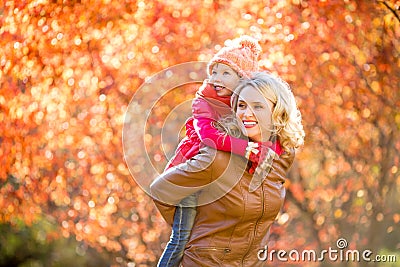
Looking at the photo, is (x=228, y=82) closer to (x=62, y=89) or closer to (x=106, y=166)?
(x=62, y=89)

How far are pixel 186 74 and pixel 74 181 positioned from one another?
2026 mm

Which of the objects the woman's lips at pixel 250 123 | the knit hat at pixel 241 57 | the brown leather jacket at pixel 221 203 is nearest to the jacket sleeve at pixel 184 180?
the brown leather jacket at pixel 221 203

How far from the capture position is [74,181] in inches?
359

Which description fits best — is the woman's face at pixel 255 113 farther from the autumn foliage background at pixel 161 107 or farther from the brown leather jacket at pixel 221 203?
the autumn foliage background at pixel 161 107

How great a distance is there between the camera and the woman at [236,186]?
3.68 metres

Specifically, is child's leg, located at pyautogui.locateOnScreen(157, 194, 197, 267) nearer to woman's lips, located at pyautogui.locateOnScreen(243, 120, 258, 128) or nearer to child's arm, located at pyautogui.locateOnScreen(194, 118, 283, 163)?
child's arm, located at pyautogui.locateOnScreen(194, 118, 283, 163)

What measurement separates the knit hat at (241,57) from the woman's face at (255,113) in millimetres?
198

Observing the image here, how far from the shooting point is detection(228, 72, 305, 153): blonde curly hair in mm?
3713

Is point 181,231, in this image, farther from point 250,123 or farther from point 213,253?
point 250,123

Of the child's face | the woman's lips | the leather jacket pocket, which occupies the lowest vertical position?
the leather jacket pocket

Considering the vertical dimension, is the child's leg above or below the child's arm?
below

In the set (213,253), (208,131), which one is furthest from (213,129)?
(213,253)

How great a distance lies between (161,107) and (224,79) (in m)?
4.28

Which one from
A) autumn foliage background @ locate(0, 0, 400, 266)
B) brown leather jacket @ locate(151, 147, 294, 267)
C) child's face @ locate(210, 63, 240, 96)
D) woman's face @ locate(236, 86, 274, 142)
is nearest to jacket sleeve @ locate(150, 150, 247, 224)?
brown leather jacket @ locate(151, 147, 294, 267)
